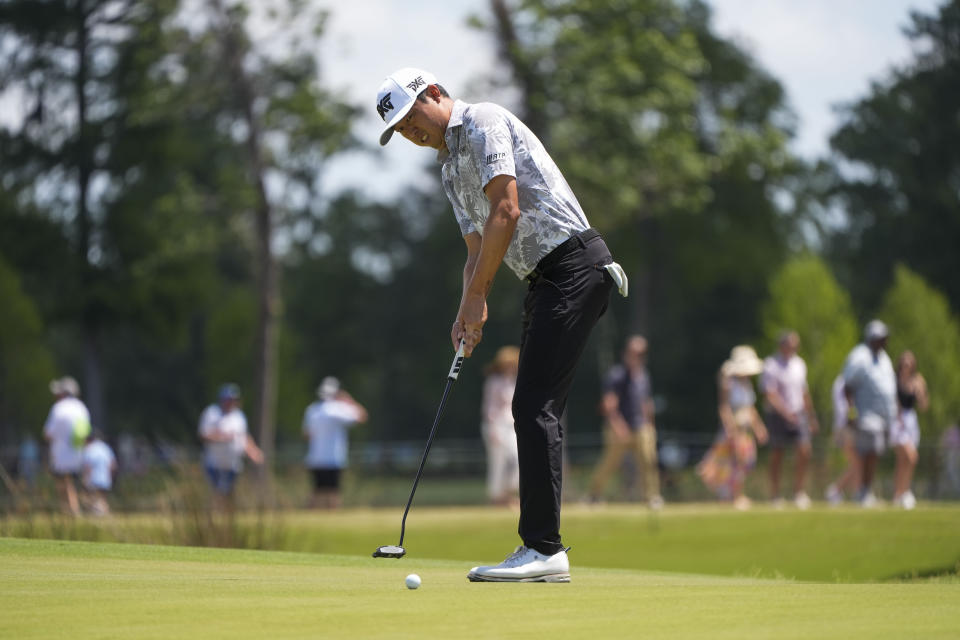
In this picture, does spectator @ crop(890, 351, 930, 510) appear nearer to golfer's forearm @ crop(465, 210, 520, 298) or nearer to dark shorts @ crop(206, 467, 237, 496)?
dark shorts @ crop(206, 467, 237, 496)

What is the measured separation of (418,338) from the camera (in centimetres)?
6631

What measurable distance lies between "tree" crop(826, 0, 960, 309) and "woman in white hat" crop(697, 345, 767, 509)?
1154 inches

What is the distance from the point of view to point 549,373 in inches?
245

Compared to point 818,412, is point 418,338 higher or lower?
higher

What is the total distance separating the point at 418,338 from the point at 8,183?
32.6 metres

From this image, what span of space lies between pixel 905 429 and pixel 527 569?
42.5 ft

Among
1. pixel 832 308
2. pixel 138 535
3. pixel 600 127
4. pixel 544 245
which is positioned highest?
pixel 600 127

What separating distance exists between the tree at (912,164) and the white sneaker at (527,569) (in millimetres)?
42743

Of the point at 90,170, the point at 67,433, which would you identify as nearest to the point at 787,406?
the point at 67,433

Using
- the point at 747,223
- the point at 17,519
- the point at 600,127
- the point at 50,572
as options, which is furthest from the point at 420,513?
the point at 747,223

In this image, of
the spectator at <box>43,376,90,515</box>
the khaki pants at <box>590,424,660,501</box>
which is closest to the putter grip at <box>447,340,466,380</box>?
the khaki pants at <box>590,424,660,501</box>

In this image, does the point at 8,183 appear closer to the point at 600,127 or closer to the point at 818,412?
the point at 600,127

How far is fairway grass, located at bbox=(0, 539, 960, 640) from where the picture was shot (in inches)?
169

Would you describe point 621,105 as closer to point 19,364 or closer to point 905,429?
point 905,429
